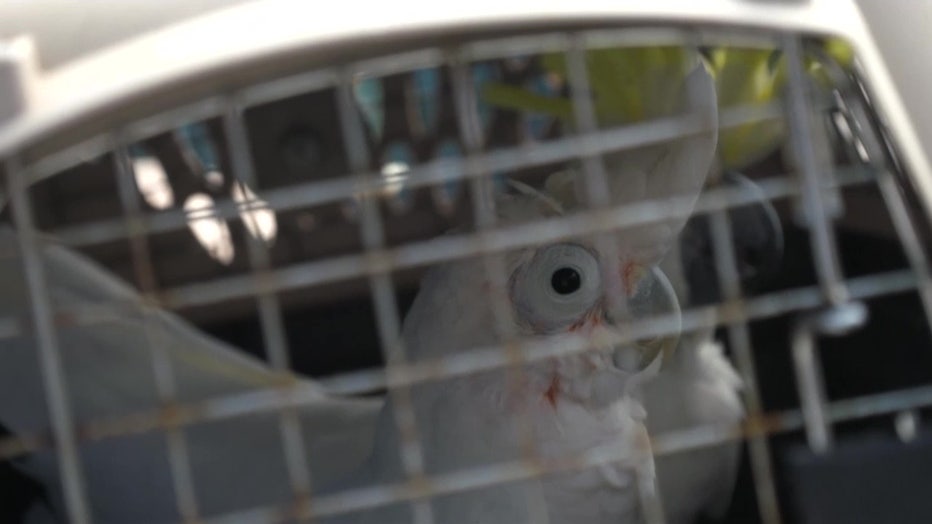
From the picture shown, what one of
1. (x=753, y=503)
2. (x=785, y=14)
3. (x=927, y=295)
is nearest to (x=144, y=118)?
(x=785, y=14)

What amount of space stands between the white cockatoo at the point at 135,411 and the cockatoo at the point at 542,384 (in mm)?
126

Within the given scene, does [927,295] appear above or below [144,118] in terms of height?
below

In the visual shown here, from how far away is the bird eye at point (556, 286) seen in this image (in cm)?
99

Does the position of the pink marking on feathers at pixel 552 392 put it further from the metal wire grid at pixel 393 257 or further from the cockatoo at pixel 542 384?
the metal wire grid at pixel 393 257

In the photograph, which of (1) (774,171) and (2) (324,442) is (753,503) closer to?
(1) (774,171)

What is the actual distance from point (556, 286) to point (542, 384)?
9 cm

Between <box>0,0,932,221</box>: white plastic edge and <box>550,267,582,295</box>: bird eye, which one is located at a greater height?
<box>0,0,932,221</box>: white plastic edge

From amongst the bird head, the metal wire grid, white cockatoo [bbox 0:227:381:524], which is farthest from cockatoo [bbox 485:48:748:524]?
white cockatoo [bbox 0:227:381:524]

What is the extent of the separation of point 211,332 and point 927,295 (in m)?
1.22

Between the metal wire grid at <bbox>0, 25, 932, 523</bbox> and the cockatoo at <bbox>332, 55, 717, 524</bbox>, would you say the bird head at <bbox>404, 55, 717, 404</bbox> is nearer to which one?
the cockatoo at <bbox>332, 55, 717, 524</bbox>

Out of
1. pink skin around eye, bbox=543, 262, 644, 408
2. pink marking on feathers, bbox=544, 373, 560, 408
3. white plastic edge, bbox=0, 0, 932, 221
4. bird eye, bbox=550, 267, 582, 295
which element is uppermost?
white plastic edge, bbox=0, 0, 932, 221

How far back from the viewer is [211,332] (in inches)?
68.1

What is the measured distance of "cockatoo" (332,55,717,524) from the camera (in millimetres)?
977

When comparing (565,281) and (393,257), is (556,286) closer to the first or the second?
(565,281)
